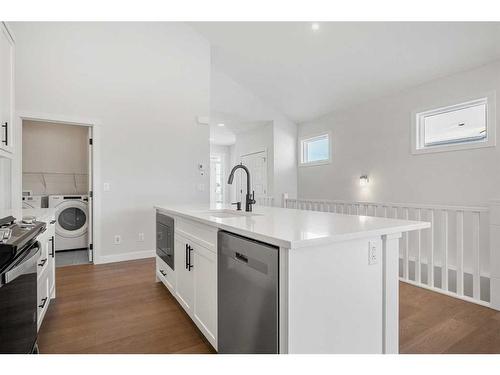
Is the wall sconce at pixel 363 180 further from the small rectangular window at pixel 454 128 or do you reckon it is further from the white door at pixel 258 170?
the white door at pixel 258 170

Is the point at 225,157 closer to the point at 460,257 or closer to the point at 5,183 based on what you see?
the point at 5,183

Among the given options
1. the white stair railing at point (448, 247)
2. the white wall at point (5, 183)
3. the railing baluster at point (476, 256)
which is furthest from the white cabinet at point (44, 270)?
the railing baluster at point (476, 256)

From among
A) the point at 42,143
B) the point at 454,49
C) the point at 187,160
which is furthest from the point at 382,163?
the point at 42,143

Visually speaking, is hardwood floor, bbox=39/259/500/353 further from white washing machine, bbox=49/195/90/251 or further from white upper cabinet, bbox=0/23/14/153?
white washing machine, bbox=49/195/90/251

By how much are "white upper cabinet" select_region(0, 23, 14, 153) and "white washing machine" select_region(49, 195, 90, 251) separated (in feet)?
7.60

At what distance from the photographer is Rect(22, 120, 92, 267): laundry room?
14.6 feet

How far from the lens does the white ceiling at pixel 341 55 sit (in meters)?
3.41

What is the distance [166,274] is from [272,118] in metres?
4.47

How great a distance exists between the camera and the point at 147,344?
76.0 inches

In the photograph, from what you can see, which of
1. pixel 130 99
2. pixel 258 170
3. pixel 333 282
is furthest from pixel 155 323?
pixel 258 170

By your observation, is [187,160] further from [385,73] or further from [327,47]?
[385,73]

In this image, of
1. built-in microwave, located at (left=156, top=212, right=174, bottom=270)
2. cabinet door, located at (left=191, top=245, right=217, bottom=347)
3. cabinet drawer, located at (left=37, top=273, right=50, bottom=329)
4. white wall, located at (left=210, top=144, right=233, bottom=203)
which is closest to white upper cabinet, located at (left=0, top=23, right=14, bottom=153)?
cabinet drawer, located at (left=37, top=273, right=50, bottom=329)

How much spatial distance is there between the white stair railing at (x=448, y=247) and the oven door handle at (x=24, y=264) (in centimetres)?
319

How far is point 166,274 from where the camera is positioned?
2.74m
